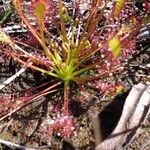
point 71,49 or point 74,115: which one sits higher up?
point 71,49

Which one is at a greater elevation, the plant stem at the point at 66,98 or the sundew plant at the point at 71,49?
the sundew plant at the point at 71,49

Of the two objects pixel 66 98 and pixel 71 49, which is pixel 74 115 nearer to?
pixel 66 98

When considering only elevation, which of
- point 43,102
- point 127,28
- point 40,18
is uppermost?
point 40,18

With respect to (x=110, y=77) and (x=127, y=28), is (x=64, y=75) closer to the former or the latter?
(x=110, y=77)

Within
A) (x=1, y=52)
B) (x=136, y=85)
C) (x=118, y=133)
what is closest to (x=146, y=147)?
(x=118, y=133)

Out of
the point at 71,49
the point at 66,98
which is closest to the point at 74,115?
the point at 66,98
